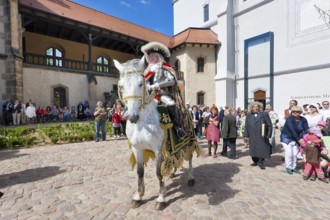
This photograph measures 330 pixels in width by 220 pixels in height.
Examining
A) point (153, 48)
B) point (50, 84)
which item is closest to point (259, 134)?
point (153, 48)

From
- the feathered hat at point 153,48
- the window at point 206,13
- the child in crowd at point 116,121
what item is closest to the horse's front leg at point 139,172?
the feathered hat at point 153,48

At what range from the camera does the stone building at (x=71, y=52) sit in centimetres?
1431

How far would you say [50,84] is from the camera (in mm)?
16938

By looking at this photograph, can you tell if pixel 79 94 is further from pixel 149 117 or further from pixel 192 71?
pixel 149 117

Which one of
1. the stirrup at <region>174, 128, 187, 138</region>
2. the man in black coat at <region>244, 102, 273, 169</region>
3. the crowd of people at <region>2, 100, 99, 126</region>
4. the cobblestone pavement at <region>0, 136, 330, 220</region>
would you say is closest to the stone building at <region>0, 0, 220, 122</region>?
the crowd of people at <region>2, 100, 99, 126</region>

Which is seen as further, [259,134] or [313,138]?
[259,134]

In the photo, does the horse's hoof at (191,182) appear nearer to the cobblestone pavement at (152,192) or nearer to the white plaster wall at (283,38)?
the cobblestone pavement at (152,192)

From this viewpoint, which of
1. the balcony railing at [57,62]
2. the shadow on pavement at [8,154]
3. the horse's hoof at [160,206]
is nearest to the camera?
the horse's hoof at [160,206]

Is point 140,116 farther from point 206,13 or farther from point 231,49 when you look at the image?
point 206,13

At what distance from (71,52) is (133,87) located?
21884 mm

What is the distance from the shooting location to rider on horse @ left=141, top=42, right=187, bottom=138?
3431mm

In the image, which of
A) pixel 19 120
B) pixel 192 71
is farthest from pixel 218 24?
pixel 19 120

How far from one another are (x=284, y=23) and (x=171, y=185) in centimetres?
1845

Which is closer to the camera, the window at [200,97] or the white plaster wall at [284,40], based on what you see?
the white plaster wall at [284,40]
